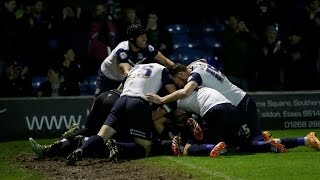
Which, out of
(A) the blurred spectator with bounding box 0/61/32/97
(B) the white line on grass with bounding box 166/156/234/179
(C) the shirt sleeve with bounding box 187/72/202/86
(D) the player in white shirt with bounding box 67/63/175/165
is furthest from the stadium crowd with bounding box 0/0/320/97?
(B) the white line on grass with bounding box 166/156/234/179

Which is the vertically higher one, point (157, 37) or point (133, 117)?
point (157, 37)

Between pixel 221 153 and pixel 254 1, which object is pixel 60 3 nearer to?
pixel 254 1

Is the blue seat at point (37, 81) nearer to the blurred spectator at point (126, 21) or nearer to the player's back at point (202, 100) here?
the blurred spectator at point (126, 21)

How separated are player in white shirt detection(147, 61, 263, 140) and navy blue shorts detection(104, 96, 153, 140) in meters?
0.23

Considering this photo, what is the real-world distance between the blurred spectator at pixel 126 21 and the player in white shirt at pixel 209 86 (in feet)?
17.5

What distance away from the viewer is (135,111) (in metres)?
10.5

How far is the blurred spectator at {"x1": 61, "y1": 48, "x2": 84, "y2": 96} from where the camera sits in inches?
606

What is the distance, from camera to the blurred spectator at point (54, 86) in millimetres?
15323

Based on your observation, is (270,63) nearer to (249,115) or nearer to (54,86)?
(54,86)

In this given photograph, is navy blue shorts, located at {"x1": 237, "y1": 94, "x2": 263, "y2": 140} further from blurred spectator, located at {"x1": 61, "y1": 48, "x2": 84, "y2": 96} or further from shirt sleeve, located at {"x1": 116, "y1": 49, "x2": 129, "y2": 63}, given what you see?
blurred spectator, located at {"x1": 61, "y1": 48, "x2": 84, "y2": 96}

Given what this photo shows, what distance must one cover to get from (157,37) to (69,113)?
3.18 meters

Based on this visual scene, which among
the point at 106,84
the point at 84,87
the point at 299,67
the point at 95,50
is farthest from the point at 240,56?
the point at 106,84

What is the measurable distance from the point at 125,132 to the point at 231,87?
1772 mm

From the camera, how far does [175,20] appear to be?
18.6 m
